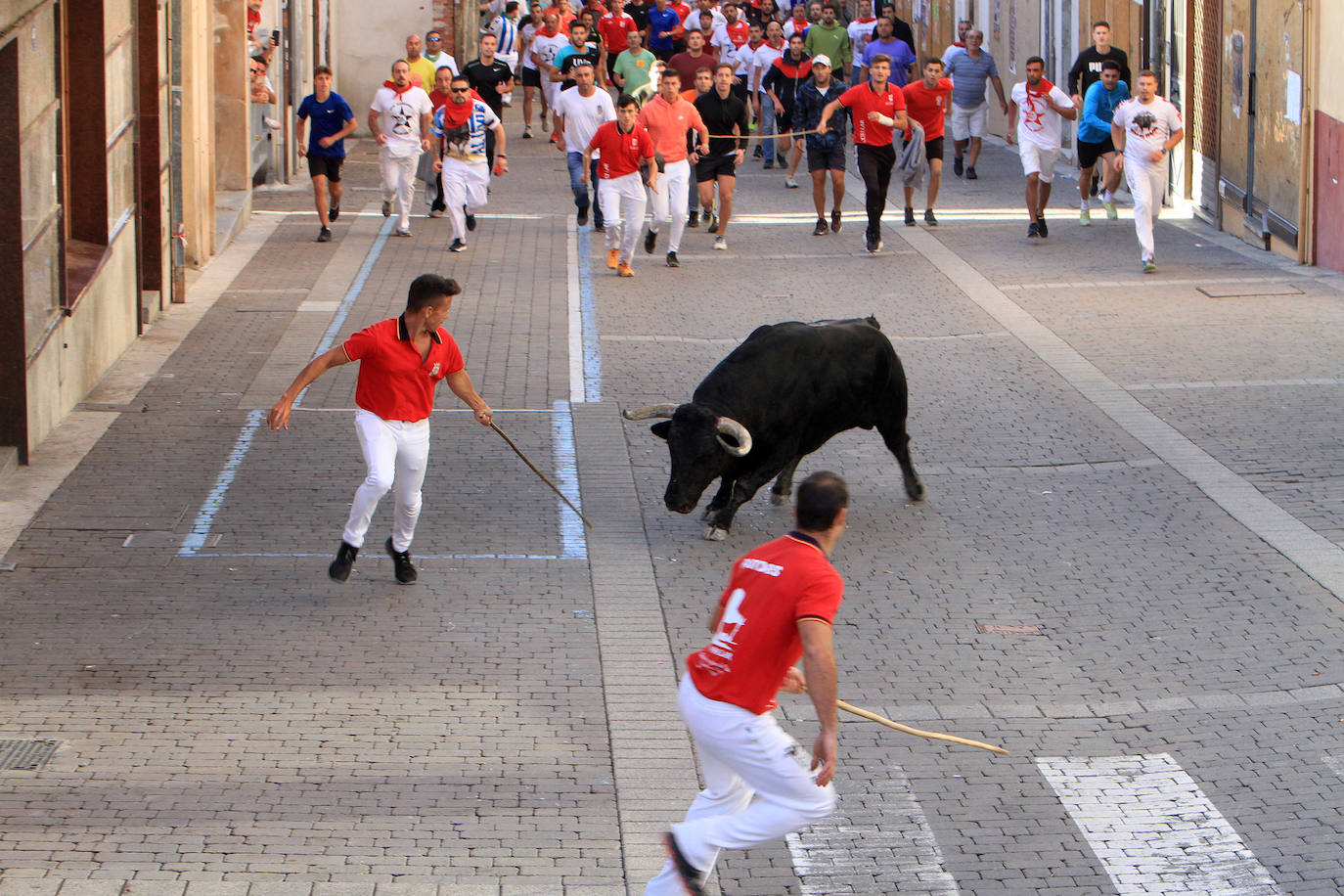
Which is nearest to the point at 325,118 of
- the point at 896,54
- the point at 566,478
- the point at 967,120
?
the point at 566,478

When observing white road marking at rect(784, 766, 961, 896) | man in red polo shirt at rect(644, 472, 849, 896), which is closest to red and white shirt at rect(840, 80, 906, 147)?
white road marking at rect(784, 766, 961, 896)

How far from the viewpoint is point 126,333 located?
47.6 feet

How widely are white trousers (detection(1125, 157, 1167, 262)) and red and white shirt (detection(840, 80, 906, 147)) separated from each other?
281 cm

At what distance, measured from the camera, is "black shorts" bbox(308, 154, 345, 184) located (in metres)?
19.3

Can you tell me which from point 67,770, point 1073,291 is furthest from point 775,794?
point 1073,291

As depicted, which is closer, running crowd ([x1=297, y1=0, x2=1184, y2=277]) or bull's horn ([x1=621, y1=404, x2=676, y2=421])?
bull's horn ([x1=621, y1=404, x2=676, y2=421])

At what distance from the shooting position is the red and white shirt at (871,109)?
19.0 meters

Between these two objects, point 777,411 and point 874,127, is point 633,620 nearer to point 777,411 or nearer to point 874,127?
point 777,411

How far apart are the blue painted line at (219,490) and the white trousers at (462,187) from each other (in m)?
6.66

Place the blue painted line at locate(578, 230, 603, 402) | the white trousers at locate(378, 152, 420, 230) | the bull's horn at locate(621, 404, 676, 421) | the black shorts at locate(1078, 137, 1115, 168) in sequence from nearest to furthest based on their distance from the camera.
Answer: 1. the bull's horn at locate(621, 404, 676, 421)
2. the blue painted line at locate(578, 230, 603, 402)
3. the white trousers at locate(378, 152, 420, 230)
4. the black shorts at locate(1078, 137, 1115, 168)

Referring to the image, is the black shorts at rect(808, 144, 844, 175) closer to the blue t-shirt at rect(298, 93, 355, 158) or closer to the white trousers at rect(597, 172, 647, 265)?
the white trousers at rect(597, 172, 647, 265)

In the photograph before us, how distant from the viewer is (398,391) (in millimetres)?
8742

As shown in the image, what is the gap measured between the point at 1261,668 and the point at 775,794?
11.7ft

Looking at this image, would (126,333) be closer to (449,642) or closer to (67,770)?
(449,642)
